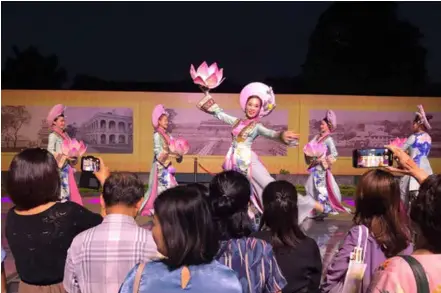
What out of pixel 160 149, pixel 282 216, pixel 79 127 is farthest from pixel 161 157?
pixel 282 216

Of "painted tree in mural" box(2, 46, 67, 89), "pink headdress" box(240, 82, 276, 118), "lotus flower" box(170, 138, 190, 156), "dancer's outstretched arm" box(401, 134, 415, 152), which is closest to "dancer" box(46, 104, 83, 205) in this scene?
"lotus flower" box(170, 138, 190, 156)

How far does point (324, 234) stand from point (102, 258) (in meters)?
4.34

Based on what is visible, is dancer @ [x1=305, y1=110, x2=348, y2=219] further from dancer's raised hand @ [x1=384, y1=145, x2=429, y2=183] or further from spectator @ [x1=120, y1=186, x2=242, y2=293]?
spectator @ [x1=120, y1=186, x2=242, y2=293]

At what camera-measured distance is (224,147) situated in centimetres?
928

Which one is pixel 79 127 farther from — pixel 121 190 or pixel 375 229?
pixel 375 229

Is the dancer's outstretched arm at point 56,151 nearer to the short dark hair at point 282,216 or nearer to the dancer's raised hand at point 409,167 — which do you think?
the short dark hair at point 282,216

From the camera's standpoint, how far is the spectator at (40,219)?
6.12 ft

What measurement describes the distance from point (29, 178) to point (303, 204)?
8.02 feet

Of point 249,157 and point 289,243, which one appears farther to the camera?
point 249,157

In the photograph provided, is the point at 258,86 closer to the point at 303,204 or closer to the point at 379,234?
the point at 303,204

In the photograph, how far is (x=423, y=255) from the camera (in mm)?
1319

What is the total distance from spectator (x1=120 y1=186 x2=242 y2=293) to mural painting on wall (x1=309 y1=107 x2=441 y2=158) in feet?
25.8

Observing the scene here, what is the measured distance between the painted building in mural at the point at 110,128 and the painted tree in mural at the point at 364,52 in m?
4.02

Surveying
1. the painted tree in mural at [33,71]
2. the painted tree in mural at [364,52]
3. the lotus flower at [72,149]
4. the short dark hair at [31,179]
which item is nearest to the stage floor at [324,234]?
the lotus flower at [72,149]
